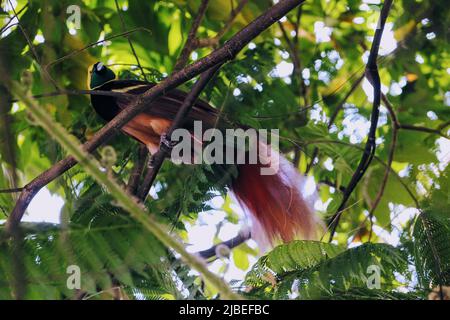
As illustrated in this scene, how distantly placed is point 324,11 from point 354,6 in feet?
0.76

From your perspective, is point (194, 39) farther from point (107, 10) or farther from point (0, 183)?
point (0, 183)

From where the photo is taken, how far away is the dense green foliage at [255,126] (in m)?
1.62

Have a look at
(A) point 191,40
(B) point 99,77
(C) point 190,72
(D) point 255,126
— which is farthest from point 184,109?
(B) point 99,77

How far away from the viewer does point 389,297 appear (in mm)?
1729

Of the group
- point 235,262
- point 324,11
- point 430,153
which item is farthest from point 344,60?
point 235,262

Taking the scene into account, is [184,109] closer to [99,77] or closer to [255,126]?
[255,126]

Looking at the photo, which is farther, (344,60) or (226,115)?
(344,60)

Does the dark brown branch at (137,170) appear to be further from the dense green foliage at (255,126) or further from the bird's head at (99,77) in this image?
the bird's head at (99,77)

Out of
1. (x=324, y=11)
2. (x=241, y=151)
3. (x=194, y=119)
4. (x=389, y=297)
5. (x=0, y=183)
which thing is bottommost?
(x=389, y=297)

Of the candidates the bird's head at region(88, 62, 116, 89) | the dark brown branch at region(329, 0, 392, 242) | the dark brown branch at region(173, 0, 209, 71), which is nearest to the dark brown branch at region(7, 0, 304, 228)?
the dark brown branch at region(329, 0, 392, 242)

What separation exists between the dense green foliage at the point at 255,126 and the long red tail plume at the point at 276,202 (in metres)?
0.14

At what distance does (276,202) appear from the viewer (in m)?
2.78

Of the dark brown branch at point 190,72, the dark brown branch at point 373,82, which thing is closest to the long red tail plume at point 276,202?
the dark brown branch at point 373,82

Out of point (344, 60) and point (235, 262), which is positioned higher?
point (344, 60)
